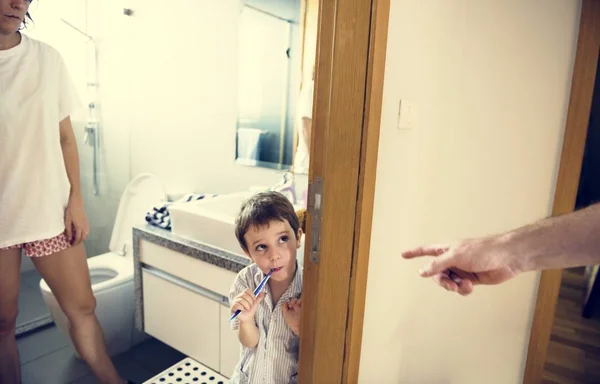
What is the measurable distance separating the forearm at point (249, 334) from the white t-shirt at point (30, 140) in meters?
0.84

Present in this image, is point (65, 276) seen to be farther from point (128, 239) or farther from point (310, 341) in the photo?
point (310, 341)

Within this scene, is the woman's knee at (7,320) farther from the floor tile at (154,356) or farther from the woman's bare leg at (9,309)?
the floor tile at (154,356)

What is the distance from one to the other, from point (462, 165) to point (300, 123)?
2.69 ft

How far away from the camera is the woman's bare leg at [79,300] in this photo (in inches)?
59.4

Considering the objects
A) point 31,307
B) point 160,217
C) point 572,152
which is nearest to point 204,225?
point 160,217

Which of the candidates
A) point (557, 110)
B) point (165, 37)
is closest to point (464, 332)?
point (557, 110)

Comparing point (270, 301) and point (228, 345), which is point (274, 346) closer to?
point (270, 301)

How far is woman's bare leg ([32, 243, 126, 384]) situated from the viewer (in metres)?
1.51

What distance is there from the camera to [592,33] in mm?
1538

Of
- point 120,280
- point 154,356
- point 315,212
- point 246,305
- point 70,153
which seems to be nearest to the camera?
point 315,212

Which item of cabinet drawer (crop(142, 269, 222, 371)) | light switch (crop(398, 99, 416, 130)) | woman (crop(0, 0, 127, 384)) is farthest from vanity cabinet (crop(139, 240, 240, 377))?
light switch (crop(398, 99, 416, 130))

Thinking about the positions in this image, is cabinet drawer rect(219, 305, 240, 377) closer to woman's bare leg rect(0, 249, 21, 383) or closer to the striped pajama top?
the striped pajama top

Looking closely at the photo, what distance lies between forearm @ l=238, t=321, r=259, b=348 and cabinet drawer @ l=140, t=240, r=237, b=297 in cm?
40

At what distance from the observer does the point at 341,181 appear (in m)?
0.82
